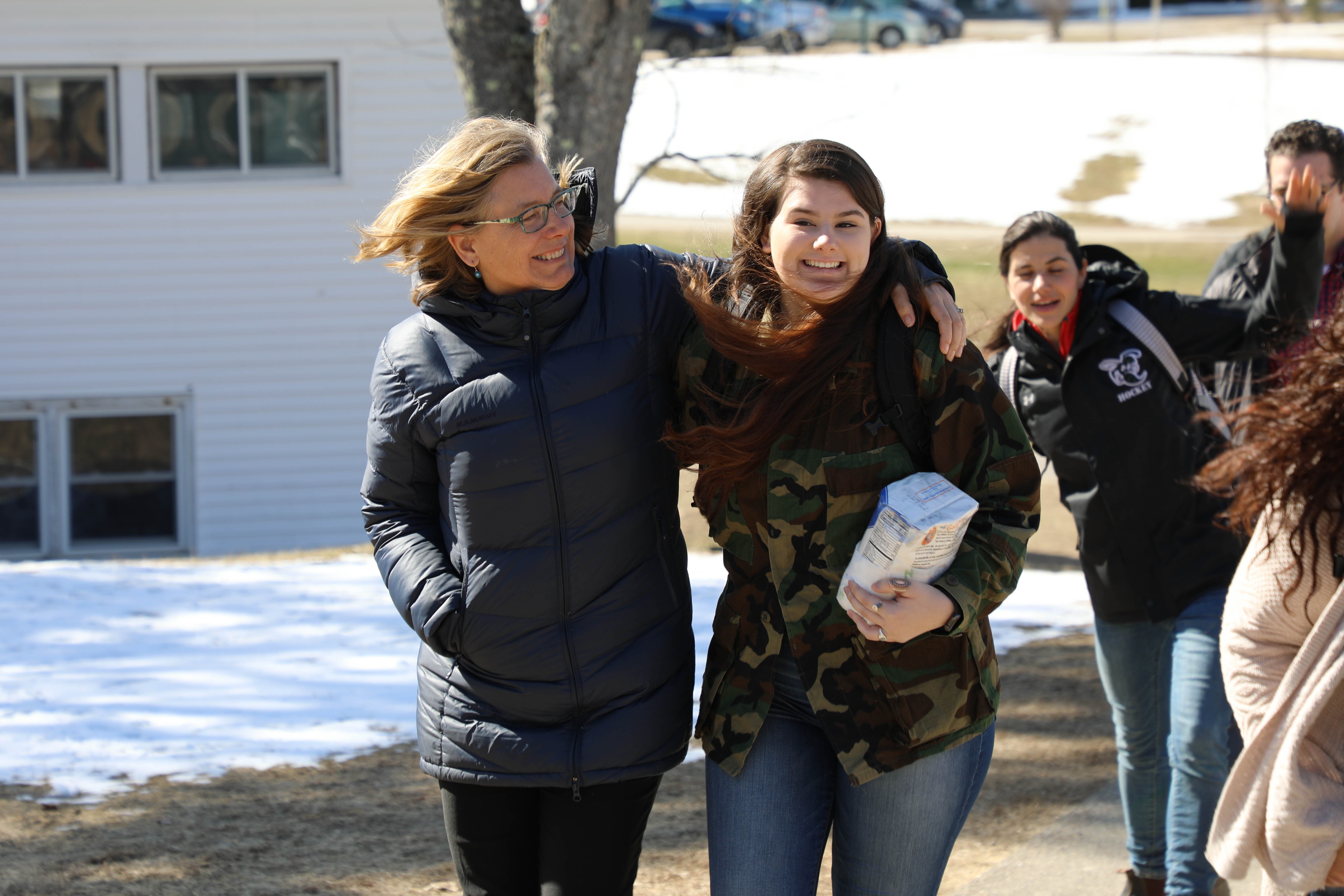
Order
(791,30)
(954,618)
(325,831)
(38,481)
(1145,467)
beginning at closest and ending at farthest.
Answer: (954,618) < (1145,467) < (325,831) < (791,30) < (38,481)

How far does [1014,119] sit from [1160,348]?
32.5 metres

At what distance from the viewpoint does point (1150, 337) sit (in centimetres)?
378

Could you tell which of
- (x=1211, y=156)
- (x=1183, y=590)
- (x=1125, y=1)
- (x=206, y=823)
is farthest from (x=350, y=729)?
(x=1125, y=1)

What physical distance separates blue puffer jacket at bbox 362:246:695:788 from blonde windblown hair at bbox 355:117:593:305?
0.35ft

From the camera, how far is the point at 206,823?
440cm

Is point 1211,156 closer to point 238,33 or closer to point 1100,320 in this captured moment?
point 238,33

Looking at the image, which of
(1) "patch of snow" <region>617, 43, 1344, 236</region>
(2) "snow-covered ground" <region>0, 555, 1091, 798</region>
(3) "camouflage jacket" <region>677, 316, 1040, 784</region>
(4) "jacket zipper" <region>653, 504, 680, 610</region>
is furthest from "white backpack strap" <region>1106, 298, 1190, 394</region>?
(1) "patch of snow" <region>617, 43, 1344, 236</region>

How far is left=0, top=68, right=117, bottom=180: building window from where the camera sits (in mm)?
12586

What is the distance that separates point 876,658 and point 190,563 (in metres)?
7.42

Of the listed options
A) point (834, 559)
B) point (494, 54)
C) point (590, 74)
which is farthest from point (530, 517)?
point (494, 54)

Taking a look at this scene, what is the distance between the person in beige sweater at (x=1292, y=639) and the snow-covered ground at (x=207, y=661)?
152 inches

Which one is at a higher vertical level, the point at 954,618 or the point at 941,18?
the point at 941,18

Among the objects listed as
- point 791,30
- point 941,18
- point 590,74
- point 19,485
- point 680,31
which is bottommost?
point 19,485

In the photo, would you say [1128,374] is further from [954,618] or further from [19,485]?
[19,485]
